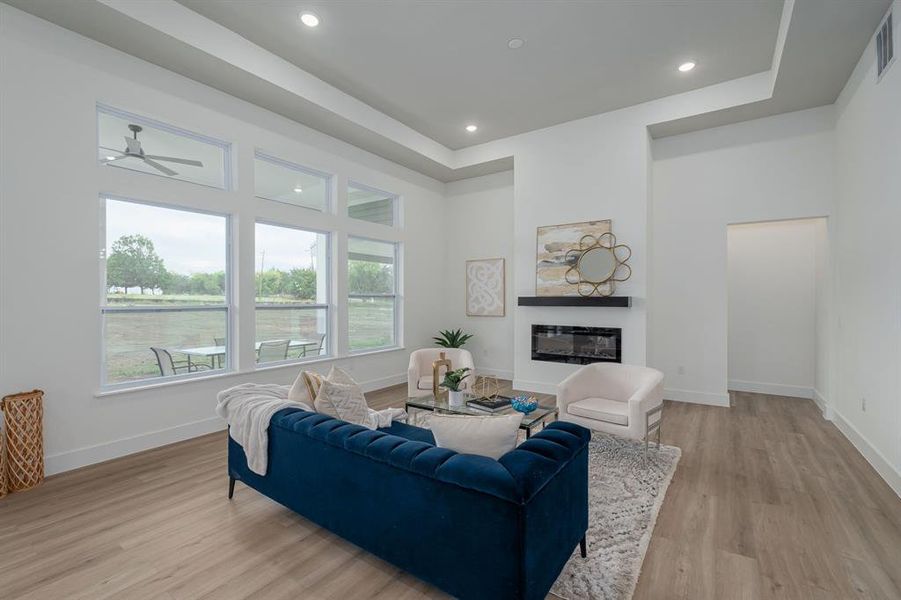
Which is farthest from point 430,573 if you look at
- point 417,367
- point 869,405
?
point 869,405

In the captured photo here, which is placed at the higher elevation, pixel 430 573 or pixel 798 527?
pixel 430 573

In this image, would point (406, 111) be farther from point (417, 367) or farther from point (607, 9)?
point (417, 367)

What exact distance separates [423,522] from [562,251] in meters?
4.55

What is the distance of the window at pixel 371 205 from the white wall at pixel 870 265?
540 cm

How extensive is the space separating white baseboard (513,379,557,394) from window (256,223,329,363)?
109 inches

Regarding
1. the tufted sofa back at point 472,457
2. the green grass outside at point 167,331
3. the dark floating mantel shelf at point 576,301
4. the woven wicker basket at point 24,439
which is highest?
the dark floating mantel shelf at point 576,301

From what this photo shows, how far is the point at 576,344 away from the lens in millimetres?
5555

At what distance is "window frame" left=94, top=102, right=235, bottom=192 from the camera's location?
11.4 feet

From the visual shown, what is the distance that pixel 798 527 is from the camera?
244 cm

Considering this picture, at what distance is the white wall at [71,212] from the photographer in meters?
3.01

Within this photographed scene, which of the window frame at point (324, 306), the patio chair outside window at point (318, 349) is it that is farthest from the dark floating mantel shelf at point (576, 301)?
the patio chair outside window at point (318, 349)

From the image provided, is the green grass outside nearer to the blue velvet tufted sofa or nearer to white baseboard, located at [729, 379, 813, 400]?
the blue velvet tufted sofa

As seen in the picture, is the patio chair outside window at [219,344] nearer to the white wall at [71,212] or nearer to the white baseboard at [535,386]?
the white wall at [71,212]

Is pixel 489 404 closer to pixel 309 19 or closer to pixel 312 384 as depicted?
pixel 312 384
